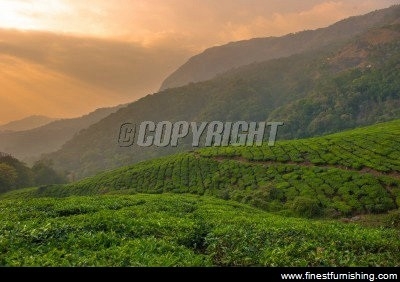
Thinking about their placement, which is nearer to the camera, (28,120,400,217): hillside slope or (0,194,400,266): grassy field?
(0,194,400,266): grassy field

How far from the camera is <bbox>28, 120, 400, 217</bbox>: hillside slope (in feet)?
146

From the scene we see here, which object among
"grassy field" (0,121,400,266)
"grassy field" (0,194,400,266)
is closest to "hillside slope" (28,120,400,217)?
"grassy field" (0,121,400,266)

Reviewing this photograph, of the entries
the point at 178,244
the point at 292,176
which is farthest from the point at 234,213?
the point at 292,176

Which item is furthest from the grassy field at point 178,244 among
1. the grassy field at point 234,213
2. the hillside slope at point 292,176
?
the hillside slope at point 292,176

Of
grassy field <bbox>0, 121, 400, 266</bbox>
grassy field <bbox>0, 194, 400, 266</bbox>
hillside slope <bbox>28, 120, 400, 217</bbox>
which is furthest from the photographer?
hillside slope <bbox>28, 120, 400, 217</bbox>

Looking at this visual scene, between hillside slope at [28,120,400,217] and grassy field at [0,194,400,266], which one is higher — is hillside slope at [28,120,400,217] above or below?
below

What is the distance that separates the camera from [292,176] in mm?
56344

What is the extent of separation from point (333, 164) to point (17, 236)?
50.2m

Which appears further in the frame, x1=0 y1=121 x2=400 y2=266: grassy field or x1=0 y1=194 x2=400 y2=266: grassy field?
x1=0 y1=121 x2=400 y2=266: grassy field

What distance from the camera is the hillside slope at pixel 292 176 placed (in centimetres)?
4438

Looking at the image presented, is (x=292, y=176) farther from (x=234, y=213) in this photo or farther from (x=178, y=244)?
(x=178, y=244)

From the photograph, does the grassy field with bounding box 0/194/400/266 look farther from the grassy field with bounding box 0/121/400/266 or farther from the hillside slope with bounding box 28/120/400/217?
the hillside slope with bounding box 28/120/400/217

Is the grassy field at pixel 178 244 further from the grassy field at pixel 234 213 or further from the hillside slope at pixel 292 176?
the hillside slope at pixel 292 176

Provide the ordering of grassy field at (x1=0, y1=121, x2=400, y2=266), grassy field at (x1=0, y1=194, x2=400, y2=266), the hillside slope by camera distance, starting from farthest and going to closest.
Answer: the hillside slope
grassy field at (x1=0, y1=121, x2=400, y2=266)
grassy field at (x1=0, y1=194, x2=400, y2=266)
